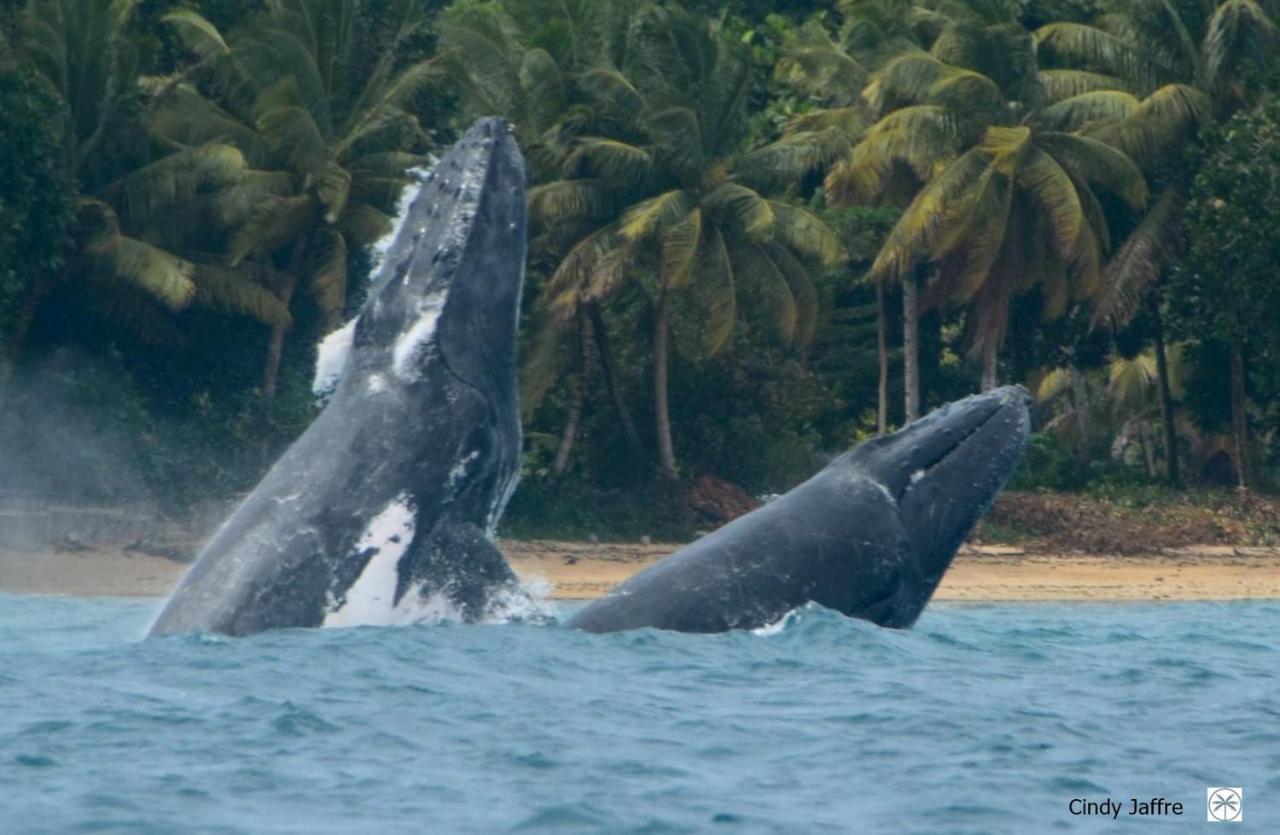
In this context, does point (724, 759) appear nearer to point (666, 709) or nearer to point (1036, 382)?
point (666, 709)

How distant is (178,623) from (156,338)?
917 inches

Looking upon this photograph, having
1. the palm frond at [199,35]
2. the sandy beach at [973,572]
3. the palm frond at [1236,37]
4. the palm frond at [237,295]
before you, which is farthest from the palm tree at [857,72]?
the palm frond at [199,35]

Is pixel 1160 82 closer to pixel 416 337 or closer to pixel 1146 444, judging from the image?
pixel 1146 444

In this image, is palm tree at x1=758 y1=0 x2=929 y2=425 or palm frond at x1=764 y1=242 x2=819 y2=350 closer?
palm frond at x1=764 y1=242 x2=819 y2=350

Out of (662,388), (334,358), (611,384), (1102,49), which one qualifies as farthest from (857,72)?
(334,358)

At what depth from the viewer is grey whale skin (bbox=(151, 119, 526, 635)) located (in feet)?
27.1

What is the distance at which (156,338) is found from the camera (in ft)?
102

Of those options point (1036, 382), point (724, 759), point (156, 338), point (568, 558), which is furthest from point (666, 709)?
point (1036, 382)

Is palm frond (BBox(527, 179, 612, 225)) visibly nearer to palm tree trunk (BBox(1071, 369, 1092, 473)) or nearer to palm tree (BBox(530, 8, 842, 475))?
palm tree (BBox(530, 8, 842, 475))

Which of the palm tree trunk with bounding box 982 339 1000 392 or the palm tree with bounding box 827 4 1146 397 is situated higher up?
the palm tree with bounding box 827 4 1146 397

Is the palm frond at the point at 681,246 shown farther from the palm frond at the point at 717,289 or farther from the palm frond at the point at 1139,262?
the palm frond at the point at 1139,262

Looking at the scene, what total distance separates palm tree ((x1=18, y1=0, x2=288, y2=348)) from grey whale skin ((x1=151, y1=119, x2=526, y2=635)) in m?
20.6

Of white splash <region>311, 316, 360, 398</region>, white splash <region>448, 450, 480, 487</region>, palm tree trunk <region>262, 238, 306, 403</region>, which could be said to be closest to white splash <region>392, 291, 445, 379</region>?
white splash <region>311, 316, 360, 398</region>

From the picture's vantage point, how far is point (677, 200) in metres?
30.6
